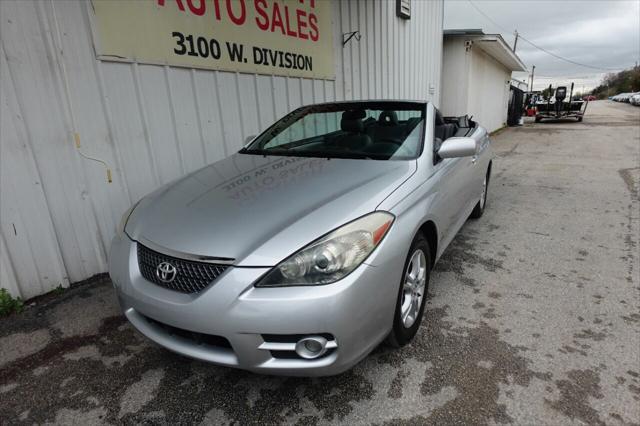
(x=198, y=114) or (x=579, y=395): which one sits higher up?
(x=198, y=114)

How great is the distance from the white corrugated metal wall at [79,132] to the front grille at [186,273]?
1.78 m

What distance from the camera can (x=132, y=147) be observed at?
11.5 ft

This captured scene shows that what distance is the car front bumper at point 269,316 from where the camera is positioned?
156cm

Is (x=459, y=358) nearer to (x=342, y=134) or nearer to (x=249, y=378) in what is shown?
(x=249, y=378)

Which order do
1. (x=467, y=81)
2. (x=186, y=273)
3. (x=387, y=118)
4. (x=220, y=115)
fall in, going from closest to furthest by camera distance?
(x=186, y=273) → (x=387, y=118) → (x=220, y=115) → (x=467, y=81)

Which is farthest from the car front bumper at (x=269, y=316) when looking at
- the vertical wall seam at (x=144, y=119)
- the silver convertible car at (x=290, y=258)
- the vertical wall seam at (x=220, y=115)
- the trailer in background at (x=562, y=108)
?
the trailer in background at (x=562, y=108)

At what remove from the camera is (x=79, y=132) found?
312 cm

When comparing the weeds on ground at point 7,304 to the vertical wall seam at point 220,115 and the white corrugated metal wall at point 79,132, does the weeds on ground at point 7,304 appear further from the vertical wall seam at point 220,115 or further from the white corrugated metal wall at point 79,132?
the vertical wall seam at point 220,115

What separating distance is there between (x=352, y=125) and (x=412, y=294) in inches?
60.8

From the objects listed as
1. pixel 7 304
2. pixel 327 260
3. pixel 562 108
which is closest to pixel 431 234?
pixel 327 260

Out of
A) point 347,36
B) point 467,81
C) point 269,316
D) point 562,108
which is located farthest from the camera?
point 562,108

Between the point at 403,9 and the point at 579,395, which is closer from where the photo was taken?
the point at 579,395

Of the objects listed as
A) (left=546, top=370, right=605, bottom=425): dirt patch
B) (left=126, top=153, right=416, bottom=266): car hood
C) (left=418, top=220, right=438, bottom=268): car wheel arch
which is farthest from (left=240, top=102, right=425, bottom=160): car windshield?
(left=546, top=370, right=605, bottom=425): dirt patch

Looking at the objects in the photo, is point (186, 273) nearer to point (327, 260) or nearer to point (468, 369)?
point (327, 260)
